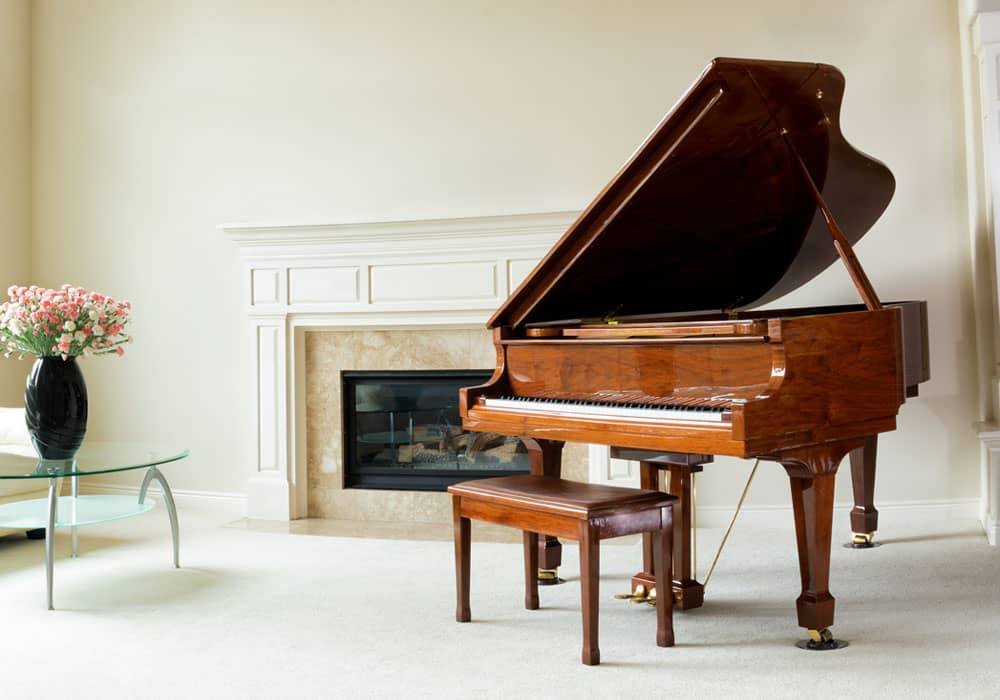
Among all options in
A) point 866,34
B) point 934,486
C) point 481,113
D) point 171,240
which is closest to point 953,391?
point 934,486

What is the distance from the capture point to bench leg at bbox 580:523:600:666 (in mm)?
2688

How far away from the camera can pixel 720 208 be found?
3.07m

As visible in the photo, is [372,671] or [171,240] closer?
[372,671]

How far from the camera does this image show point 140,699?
255 cm

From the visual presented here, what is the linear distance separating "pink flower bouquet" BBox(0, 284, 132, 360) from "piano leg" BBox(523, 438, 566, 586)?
1.66 m

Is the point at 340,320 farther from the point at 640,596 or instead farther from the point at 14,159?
the point at 640,596

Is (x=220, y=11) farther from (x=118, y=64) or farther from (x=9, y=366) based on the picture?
(x=9, y=366)

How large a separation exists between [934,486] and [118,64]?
5.05 meters

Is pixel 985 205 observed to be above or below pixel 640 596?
above

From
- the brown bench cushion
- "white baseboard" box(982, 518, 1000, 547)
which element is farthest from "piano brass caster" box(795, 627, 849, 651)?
"white baseboard" box(982, 518, 1000, 547)

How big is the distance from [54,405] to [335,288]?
1.71m

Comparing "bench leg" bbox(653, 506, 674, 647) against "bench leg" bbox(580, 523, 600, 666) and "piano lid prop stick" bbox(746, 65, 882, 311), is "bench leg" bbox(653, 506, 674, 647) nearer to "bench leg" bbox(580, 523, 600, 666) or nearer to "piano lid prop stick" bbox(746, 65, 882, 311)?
"bench leg" bbox(580, 523, 600, 666)

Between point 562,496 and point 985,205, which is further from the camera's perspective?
point 985,205

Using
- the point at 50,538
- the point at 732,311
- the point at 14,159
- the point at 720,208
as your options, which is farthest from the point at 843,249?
the point at 14,159
